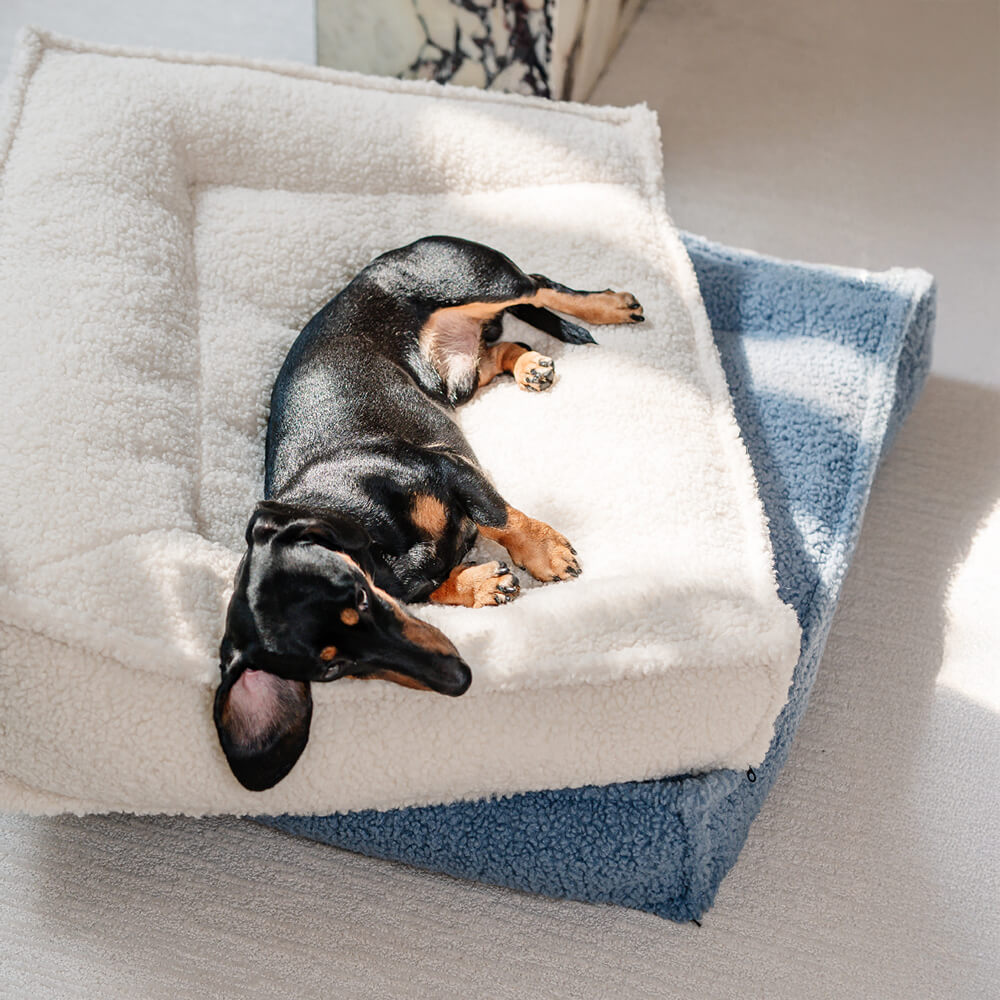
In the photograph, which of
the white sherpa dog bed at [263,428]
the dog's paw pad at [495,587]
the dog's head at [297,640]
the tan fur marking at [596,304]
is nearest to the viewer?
the dog's head at [297,640]

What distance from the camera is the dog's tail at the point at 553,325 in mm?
2381

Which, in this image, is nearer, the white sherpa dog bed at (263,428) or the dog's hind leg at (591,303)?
the white sherpa dog bed at (263,428)

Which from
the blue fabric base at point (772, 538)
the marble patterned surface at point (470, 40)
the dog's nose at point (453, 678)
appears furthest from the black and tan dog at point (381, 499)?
the marble patterned surface at point (470, 40)

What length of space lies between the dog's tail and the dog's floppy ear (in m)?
1.03

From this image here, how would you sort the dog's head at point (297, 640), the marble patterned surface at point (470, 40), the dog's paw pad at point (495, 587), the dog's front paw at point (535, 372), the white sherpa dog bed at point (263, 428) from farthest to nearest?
the marble patterned surface at point (470, 40), the dog's front paw at point (535, 372), the dog's paw pad at point (495, 587), the white sherpa dog bed at point (263, 428), the dog's head at point (297, 640)

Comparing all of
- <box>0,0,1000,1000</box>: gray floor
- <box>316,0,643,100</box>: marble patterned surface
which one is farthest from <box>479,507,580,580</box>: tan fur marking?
<box>316,0,643,100</box>: marble patterned surface

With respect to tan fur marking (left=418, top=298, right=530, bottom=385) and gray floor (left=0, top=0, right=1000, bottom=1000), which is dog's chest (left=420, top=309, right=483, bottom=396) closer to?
tan fur marking (left=418, top=298, right=530, bottom=385)

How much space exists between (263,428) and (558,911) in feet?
3.44

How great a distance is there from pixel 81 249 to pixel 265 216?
43 cm

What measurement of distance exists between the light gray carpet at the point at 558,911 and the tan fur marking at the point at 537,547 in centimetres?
54

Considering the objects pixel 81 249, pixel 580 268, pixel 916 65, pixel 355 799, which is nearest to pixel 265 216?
pixel 81 249

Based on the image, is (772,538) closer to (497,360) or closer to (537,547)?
(537,547)

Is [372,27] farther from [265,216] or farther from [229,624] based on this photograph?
[229,624]

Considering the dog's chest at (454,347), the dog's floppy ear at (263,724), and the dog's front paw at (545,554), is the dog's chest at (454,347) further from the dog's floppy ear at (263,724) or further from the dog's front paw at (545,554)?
the dog's floppy ear at (263,724)
